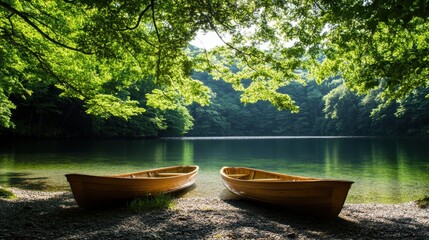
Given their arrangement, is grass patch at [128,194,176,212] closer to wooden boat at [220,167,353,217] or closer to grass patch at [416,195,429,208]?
wooden boat at [220,167,353,217]

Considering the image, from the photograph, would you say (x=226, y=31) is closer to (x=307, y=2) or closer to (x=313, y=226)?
(x=307, y=2)

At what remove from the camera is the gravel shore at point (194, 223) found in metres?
6.13

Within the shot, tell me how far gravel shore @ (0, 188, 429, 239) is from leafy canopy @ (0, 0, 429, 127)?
3.78m

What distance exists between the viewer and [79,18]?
33.6 ft

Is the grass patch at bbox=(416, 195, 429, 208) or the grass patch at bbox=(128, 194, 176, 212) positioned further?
the grass patch at bbox=(416, 195, 429, 208)

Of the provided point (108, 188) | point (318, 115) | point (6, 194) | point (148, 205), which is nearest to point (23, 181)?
point (6, 194)

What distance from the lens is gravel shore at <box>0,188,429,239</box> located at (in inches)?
241

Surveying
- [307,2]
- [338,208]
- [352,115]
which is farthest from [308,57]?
[352,115]

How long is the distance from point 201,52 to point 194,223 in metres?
5.55

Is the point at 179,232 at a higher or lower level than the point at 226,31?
lower

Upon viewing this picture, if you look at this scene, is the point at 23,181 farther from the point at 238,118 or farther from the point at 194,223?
the point at 238,118

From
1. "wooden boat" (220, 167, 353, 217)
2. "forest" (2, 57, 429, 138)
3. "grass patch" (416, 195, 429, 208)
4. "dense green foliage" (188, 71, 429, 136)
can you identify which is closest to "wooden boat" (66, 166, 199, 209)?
"wooden boat" (220, 167, 353, 217)

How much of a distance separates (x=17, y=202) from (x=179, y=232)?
5390 mm

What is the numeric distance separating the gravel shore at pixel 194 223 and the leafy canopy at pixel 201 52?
3782mm
